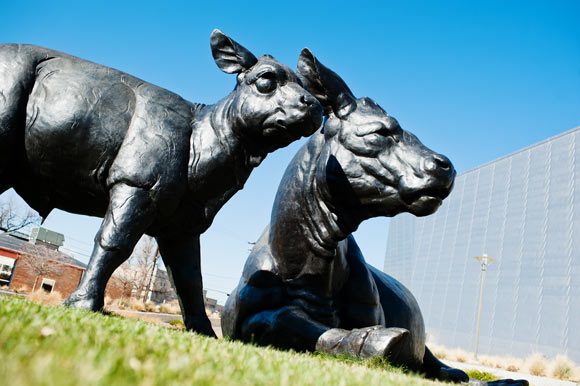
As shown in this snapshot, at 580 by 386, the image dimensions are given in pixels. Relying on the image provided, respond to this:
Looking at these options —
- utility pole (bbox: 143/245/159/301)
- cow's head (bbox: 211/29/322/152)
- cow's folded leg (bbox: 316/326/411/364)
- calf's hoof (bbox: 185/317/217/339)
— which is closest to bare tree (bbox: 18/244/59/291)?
utility pole (bbox: 143/245/159/301)

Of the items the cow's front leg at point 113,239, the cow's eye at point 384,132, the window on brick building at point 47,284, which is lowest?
the window on brick building at point 47,284

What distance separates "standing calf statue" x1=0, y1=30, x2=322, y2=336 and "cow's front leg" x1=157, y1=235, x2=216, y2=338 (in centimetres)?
2

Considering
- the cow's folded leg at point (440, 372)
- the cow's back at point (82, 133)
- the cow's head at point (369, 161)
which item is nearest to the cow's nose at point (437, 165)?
the cow's head at point (369, 161)

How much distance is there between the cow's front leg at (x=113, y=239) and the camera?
247 cm

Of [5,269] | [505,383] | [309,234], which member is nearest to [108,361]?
[309,234]

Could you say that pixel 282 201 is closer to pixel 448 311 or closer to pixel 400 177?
pixel 400 177

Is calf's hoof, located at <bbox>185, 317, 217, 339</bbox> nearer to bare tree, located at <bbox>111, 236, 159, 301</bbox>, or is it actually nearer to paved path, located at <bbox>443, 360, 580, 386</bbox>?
paved path, located at <bbox>443, 360, 580, 386</bbox>

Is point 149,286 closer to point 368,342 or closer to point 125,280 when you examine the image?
point 125,280

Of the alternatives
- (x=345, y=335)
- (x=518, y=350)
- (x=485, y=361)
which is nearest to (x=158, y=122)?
(x=345, y=335)

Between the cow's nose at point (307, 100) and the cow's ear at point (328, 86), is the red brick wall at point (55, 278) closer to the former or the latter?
the cow's ear at point (328, 86)

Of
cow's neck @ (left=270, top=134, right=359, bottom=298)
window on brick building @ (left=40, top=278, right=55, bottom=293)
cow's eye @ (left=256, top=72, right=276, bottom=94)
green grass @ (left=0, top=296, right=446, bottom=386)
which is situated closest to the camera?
green grass @ (left=0, top=296, right=446, bottom=386)

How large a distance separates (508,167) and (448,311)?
50.4 ft

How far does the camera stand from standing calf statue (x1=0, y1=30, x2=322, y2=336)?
2.68 m

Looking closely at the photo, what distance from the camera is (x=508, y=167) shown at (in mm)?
43875
